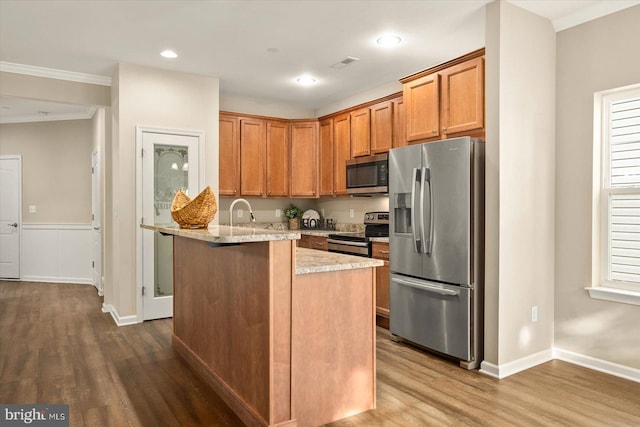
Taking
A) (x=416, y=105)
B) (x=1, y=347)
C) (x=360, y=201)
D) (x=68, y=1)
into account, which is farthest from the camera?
(x=360, y=201)

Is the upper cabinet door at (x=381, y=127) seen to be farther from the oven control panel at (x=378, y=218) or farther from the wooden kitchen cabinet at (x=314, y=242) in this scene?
the wooden kitchen cabinet at (x=314, y=242)

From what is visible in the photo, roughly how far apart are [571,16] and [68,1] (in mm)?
3784

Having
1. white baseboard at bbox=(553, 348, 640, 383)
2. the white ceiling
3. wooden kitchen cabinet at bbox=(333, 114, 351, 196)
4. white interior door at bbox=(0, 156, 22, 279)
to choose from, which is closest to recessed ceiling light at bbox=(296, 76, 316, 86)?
the white ceiling

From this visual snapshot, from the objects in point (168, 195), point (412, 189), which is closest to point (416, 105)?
point (412, 189)

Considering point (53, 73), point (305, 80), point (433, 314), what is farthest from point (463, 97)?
point (53, 73)

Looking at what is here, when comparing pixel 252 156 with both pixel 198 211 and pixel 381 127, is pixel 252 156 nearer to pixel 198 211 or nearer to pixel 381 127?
pixel 381 127

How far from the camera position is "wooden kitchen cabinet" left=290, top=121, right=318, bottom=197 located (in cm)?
596

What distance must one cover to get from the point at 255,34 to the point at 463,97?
1876 millimetres

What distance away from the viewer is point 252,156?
5.69 m

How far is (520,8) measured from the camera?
3205 millimetres

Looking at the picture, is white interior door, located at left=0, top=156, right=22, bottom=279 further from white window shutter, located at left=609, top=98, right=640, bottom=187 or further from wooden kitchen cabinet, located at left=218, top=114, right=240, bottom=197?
white window shutter, located at left=609, top=98, right=640, bottom=187

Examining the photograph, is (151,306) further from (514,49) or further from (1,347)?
(514,49)

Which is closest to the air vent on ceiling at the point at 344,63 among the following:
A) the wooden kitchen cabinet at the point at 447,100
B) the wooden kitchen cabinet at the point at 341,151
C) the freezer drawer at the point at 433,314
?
the wooden kitchen cabinet at the point at 447,100

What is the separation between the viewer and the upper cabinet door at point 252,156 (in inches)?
221
